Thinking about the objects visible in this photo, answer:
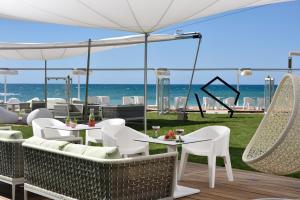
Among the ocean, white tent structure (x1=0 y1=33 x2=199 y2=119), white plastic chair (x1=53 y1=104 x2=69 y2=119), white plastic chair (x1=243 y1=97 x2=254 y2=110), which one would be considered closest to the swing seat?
white tent structure (x1=0 y1=33 x2=199 y2=119)

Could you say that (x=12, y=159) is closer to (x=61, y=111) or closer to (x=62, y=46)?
(x=62, y=46)

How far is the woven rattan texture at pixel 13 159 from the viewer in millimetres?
5172

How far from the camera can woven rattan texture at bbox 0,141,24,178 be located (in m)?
5.17

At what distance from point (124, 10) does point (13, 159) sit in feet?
9.16

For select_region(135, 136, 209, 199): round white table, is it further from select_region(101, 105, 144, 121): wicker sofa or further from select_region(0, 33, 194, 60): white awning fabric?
select_region(101, 105, 144, 121): wicker sofa

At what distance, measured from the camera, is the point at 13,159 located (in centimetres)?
519

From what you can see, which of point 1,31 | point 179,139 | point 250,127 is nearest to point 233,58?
point 1,31

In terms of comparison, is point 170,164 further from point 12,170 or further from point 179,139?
point 12,170

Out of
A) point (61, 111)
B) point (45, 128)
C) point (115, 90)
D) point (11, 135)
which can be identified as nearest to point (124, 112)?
point (61, 111)

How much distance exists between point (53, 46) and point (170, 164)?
8.41 metres

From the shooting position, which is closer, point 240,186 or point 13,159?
point 13,159

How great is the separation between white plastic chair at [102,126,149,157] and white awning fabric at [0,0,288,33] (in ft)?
5.71

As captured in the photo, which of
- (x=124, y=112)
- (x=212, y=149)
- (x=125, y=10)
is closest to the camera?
(x=212, y=149)

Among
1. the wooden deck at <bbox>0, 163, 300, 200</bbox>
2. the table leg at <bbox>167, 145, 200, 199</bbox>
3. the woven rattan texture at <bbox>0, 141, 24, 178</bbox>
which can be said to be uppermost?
the woven rattan texture at <bbox>0, 141, 24, 178</bbox>
